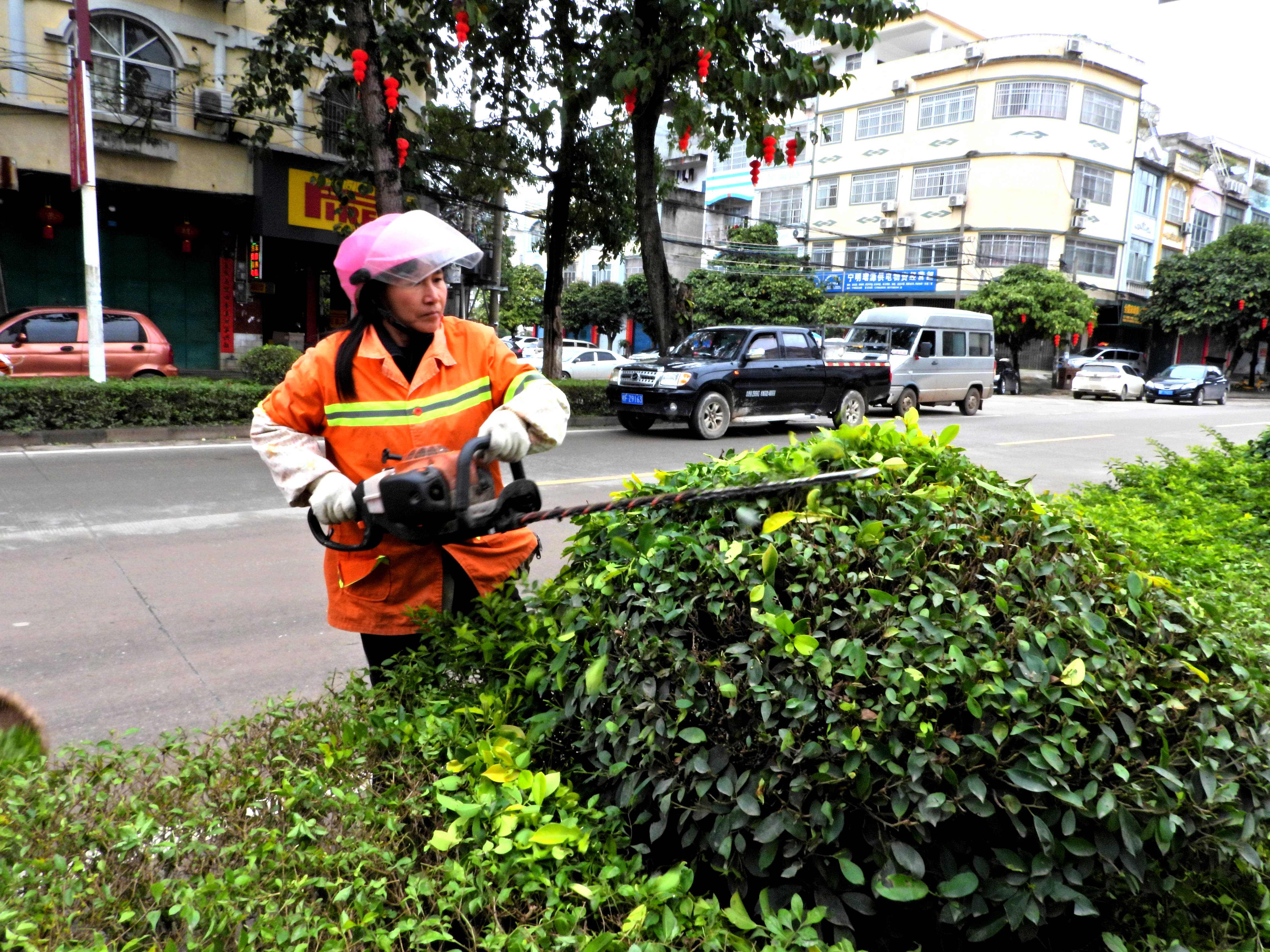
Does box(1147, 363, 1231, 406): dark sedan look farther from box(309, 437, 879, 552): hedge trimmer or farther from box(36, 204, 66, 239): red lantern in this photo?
box(309, 437, 879, 552): hedge trimmer

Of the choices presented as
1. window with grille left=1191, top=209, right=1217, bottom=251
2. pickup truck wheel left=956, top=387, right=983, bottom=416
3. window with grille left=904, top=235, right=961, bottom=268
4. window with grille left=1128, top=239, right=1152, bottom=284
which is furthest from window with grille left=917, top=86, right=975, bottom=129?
pickup truck wheel left=956, top=387, right=983, bottom=416

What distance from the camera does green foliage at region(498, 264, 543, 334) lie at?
43500 millimetres

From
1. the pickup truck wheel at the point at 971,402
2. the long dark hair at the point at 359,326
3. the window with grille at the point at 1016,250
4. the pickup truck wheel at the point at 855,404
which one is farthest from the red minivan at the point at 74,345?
the window with grille at the point at 1016,250

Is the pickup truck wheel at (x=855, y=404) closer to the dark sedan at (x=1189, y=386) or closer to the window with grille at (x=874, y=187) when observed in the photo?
the dark sedan at (x=1189, y=386)

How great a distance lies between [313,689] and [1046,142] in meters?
41.4

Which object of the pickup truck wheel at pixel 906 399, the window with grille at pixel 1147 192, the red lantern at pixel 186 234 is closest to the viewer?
the red lantern at pixel 186 234

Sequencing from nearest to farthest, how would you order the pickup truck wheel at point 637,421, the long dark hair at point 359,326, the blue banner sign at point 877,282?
1. the long dark hair at point 359,326
2. the pickup truck wheel at point 637,421
3. the blue banner sign at point 877,282

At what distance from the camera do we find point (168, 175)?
16484 millimetres

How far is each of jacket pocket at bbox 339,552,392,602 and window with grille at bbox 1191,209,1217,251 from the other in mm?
51428

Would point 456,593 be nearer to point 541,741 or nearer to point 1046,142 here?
point 541,741

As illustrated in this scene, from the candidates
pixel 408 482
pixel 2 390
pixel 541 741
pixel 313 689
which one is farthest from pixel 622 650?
pixel 2 390

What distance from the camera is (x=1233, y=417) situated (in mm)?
23125

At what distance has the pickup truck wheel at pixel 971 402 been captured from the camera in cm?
2078

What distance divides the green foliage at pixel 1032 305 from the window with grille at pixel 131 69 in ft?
85.5
